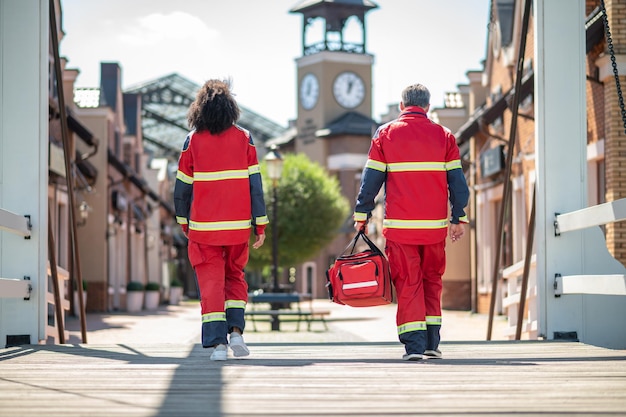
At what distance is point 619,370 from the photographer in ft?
21.6

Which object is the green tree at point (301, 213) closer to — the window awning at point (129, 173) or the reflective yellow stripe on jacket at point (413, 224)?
the window awning at point (129, 173)

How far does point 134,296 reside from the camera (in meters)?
38.7

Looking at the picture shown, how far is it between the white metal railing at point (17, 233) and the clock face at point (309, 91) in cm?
6247

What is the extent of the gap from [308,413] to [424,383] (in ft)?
3.98

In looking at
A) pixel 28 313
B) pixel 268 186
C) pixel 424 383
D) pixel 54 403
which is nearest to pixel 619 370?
pixel 424 383

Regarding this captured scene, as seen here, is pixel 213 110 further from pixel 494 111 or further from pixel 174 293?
pixel 174 293

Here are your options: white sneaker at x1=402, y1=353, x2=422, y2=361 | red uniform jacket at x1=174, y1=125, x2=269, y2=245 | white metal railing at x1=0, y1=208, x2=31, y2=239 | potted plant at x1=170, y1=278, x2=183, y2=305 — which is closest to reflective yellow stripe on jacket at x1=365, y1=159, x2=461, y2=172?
red uniform jacket at x1=174, y1=125, x2=269, y2=245

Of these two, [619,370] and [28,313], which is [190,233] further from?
[619,370]

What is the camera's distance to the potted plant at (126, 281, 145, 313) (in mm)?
38509

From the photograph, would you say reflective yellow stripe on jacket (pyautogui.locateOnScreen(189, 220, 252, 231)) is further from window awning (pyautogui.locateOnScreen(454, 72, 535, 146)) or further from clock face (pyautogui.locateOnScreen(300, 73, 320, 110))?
clock face (pyautogui.locateOnScreen(300, 73, 320, 110))

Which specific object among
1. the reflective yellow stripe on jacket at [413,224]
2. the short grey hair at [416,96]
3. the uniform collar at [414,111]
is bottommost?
the reflective yellow stripe on jacket at [413,224]

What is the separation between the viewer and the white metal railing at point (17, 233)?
8.45 m

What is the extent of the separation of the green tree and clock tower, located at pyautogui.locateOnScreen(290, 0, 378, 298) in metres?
20.1

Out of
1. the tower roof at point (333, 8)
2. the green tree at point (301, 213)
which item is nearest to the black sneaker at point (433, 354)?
the green tree at point (301, 213)
